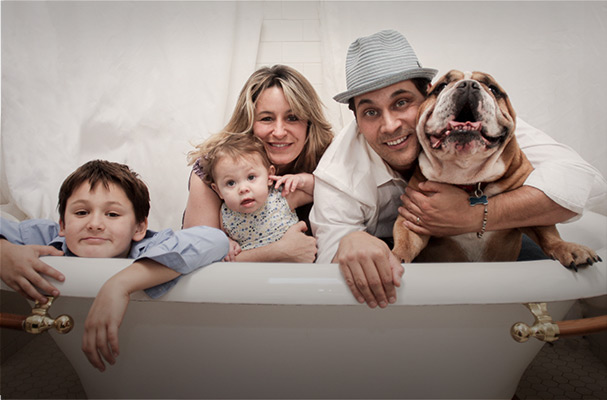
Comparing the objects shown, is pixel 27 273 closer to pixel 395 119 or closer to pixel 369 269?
pixel 369 269

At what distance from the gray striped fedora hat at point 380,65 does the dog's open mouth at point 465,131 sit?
265 millimetres

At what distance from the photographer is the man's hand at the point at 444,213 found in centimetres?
121

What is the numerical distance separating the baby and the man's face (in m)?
0.37

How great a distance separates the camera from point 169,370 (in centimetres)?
117

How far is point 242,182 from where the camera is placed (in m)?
1.42

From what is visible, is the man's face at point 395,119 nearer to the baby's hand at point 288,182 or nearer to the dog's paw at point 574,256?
the baby's hand at point 288,182

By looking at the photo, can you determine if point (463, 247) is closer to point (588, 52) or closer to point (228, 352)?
point (228, 352)

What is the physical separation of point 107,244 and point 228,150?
49cm

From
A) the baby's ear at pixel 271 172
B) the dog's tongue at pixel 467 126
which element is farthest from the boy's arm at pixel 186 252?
the dog's tongue at pixel 467 126

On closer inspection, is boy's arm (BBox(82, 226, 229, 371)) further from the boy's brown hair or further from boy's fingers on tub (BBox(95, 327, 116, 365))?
the boy's brown hair

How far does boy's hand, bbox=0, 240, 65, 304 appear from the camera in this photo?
1.00 meters

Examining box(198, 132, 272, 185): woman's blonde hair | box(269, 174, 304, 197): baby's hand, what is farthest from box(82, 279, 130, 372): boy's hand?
box(269, 174, 304, 197): baby's hand

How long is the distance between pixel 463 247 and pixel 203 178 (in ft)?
3.13

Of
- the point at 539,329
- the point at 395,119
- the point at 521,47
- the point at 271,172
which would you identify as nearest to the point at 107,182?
the point at 271,172
